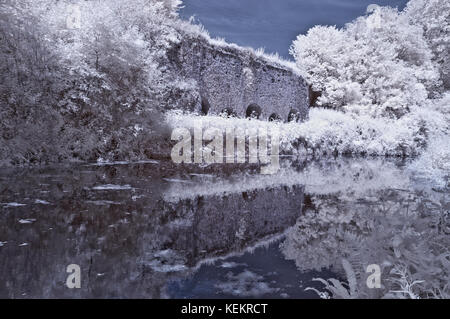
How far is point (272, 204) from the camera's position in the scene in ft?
23.0

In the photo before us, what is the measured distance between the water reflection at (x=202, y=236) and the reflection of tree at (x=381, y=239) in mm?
17

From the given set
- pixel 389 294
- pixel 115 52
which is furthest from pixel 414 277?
pixel 115 52

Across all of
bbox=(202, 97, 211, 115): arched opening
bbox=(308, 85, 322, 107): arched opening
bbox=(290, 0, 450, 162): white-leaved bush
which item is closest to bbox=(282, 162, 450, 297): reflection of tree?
bbox=(202, 97, 211, 115): arched opening

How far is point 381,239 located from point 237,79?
15920 millimetres

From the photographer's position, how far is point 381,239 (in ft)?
13.6

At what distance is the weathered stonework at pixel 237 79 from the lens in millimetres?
15908

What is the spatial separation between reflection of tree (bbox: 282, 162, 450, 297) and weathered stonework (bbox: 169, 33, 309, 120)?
9345mm

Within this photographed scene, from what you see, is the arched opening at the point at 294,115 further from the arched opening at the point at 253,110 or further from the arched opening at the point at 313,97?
the arched opening at the point at 313,97

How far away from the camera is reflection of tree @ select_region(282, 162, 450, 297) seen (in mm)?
3010

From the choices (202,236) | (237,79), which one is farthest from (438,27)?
(202,236)

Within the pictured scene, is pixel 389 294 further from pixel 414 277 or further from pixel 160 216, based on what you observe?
A: pixel 160 216

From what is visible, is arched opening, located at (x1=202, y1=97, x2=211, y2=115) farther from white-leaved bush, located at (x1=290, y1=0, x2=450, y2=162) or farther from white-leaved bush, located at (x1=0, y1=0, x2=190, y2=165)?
white-leaved bush, located at (x1=290, y1=0, x2=450, y2=162)
